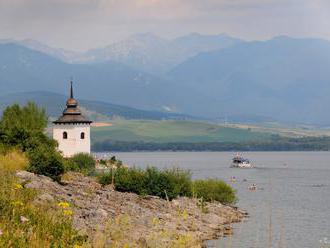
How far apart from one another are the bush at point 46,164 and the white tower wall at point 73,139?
165ft

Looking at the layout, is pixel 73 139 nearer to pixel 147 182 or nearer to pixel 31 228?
pixel 147 182

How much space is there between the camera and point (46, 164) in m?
46.5

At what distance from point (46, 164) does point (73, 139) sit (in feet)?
175

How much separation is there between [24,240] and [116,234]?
2011 mm

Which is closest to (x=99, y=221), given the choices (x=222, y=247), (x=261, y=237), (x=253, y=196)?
(x=222, y=247)

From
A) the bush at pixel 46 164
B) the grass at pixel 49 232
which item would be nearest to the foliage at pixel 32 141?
the bush at pixel 46 164

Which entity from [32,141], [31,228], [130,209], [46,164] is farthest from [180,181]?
[31,228]

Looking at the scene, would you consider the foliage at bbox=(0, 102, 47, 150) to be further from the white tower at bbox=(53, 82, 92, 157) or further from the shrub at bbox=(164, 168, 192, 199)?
Result: the white tower at bbox=(53, 82, 92, 157)

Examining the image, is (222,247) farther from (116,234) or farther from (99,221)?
(116,234)

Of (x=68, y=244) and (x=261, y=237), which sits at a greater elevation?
(x=68, y=244)

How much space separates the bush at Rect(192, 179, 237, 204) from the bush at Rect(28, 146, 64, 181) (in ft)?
46.8

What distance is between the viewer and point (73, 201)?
37.8 m

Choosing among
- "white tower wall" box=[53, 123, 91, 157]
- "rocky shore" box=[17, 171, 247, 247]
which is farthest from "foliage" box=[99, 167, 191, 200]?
"white tower wall" box=[53, 123, 91, 157]

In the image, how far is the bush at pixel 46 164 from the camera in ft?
153
